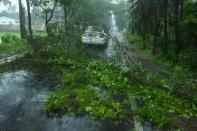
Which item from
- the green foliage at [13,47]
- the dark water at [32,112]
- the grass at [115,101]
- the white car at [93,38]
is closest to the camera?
the dark water at [32,112]

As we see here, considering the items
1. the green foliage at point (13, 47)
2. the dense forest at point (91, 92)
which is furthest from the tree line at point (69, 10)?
the dense forest at point (91, 92)

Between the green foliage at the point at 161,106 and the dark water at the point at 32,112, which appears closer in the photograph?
the dark water at the point at 32,112

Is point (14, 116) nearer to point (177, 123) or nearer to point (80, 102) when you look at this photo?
point (80, 102)

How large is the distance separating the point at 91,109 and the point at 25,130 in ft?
7.17

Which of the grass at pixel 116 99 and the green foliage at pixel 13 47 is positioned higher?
the green foliage at pixel 13 47

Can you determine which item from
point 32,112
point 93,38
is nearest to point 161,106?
point 32,112

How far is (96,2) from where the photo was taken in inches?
2689

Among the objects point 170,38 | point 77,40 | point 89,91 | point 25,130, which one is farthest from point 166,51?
point 25,130

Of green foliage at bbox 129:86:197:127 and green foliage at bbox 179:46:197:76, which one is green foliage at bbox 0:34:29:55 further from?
green foliage at bbox 129:86:197:127

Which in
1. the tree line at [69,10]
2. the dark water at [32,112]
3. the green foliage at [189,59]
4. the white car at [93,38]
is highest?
the tree line at [69,10]

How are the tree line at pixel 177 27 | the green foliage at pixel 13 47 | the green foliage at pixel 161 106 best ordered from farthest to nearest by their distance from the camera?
the green foliage at pixel 13 47 → the tree line at pixel 177 27 → the green foliage at pixel 161 106

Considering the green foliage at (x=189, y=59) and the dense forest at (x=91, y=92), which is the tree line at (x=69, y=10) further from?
the green foliage at (x=189, y=59)

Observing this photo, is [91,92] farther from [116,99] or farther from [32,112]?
[32,112]

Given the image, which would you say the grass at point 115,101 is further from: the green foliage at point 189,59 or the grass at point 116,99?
the green foliage at point 189,59
